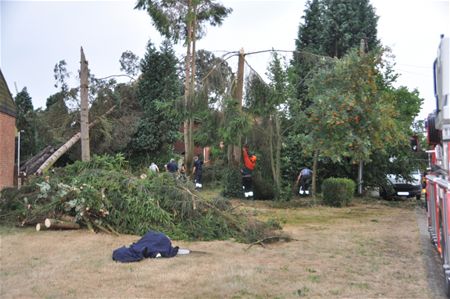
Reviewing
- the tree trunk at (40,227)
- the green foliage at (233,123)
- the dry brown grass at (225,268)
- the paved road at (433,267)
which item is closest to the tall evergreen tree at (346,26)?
the green foliage at (233,123)

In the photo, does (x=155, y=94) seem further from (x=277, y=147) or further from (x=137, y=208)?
(x=137, y=208)

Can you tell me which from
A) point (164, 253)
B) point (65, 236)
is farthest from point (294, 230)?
point (65, 236)

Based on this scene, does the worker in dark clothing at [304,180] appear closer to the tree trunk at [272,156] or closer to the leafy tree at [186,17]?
the tree trunk at [272,156]

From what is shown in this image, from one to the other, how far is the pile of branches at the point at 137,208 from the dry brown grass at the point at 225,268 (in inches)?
16.1

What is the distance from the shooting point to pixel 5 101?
696 inches

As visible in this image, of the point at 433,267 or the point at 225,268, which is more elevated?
the point at 225,268

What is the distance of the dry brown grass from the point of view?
19.9 feet

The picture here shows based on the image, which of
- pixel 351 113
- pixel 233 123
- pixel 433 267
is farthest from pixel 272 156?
pixel 433 267

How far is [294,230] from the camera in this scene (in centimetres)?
1127

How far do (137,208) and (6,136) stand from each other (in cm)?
1016

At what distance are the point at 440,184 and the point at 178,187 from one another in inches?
239

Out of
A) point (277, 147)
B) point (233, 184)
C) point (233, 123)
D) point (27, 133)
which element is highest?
point (27, 133)

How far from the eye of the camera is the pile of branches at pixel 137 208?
995 centimetres

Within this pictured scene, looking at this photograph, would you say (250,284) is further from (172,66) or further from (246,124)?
(172,66)
